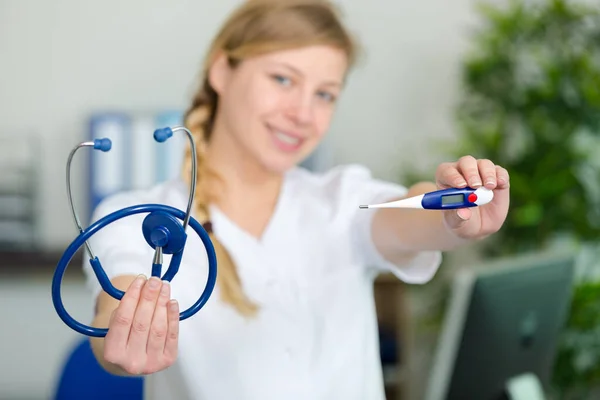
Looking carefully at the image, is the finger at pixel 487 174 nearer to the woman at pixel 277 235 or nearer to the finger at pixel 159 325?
the woman at pixel 277 235

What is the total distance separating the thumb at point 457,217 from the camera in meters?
0.91

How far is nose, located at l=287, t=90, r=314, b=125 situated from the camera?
3.98 feet

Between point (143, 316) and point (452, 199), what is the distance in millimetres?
346

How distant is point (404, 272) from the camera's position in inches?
48.5

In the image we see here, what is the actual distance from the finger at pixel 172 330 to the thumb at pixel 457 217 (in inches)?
13.4

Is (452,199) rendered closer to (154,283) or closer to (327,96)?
(154,283)

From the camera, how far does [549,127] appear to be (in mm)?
2557

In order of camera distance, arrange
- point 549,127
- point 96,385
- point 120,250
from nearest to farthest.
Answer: point 120,250 → point 96,385 → point 549,127

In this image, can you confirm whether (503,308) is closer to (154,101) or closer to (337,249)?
(337,249)

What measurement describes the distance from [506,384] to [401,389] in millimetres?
1481

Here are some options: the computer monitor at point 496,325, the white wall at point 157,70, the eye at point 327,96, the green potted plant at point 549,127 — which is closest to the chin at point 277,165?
the eye at point 327,96

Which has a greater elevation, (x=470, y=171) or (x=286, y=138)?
(x=470, y=171)

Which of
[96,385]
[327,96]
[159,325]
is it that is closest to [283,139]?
[327,96]

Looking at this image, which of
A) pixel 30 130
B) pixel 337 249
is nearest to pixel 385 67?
pixel 30 130
